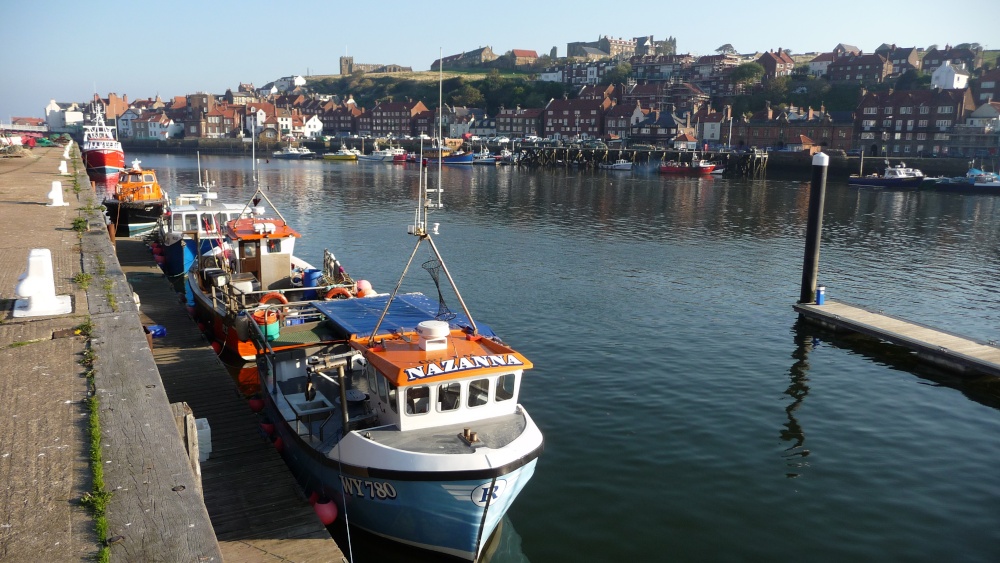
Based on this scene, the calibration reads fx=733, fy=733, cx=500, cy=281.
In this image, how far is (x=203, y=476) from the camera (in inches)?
465

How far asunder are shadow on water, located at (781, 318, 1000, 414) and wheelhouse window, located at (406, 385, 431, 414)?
9111 mm

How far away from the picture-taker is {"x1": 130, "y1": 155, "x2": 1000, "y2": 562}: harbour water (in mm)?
12719

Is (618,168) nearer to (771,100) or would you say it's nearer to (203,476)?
(771,100)

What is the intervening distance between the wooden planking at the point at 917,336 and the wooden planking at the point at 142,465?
1983 cm

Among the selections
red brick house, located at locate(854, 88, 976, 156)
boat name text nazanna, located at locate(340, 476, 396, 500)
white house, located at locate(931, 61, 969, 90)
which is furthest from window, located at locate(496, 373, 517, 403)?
white house, located at locate(931, 61, 969, 90)

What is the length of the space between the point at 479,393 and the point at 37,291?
27.3 feet

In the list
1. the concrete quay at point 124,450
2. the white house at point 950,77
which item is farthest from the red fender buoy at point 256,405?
the white house at point 950,77

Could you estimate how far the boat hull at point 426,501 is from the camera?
1031cm

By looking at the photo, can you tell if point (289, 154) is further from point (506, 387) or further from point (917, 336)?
point (506, 387)

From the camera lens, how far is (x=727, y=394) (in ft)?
61.5

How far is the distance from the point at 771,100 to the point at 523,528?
15731cm

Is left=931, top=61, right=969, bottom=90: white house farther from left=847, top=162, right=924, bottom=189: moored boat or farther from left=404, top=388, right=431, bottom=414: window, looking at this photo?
left=404, top=388, right=431, bottom=414: window

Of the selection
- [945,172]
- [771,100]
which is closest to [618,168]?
[945,172]

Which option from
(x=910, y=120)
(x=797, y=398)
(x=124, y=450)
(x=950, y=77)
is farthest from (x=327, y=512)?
(x=950, y=77)
